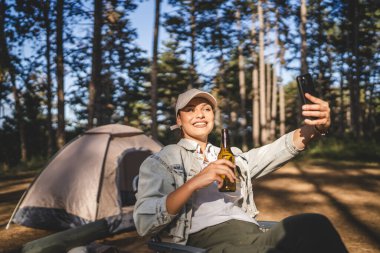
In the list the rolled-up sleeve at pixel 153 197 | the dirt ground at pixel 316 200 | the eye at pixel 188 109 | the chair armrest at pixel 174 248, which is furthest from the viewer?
the dirt ground at pixel 316 200

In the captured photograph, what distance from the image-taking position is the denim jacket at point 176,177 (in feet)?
6.48

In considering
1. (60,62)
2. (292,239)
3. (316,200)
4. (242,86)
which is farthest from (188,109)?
(242,86)

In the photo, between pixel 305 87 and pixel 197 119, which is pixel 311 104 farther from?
pixel 197 119

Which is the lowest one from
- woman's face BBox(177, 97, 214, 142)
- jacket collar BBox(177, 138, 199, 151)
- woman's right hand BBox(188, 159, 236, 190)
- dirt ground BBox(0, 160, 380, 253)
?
dirt ground BBox(0, 160, 380, 253)

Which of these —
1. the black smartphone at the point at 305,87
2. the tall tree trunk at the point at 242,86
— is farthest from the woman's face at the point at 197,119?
the tall tree trunk at the point at 242,86

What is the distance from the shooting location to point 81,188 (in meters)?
6.31

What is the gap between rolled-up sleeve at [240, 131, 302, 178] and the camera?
2541 mm

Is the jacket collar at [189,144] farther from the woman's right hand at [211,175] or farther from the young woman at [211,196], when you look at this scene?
the woman's right hand at [211,175]

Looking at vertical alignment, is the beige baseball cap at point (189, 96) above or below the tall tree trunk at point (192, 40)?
below

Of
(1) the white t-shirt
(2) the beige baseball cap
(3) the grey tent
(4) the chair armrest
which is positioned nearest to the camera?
(4) the chair armrest

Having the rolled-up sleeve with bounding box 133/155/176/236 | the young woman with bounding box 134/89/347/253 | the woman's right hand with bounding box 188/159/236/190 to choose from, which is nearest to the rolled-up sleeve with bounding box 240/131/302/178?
the young woman with bounding box 134/89/347/253

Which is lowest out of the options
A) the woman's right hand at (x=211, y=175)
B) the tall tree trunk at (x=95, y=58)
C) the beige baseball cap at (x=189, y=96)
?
the woman's right hand at (x=211, y=175)

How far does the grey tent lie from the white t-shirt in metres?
3.91

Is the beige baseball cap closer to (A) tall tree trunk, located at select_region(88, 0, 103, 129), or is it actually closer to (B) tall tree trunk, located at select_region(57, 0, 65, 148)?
(A) tall tree trunk, located at select_region(88, 0, 103, 129)
